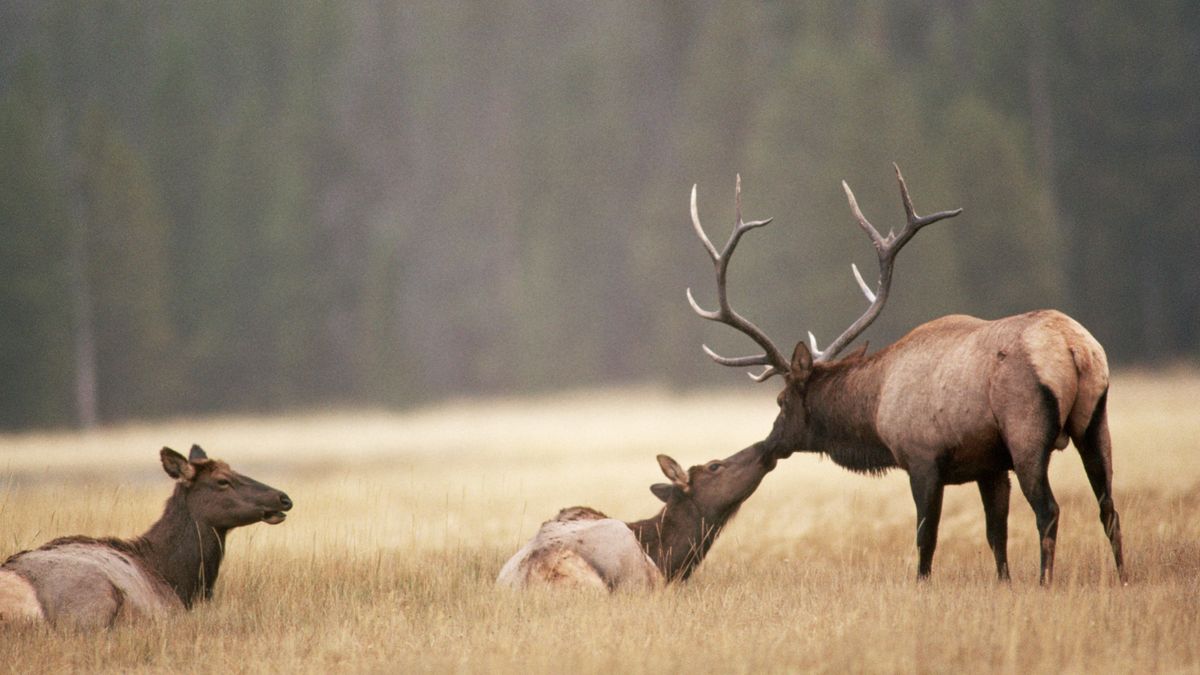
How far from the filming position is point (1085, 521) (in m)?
11.1

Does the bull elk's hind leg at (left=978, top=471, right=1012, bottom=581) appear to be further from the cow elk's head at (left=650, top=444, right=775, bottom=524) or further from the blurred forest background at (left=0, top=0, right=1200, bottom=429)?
the blurred forest background at (left=0, top=0, right=1200, bottom=429)

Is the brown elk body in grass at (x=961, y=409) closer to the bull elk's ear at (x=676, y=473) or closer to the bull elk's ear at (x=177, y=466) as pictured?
the bull elk's ear at (x=676, y=473)

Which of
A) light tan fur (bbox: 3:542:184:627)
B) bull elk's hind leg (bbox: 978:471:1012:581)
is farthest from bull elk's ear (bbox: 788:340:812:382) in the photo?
light tan fur (bbox: 3:542:184:627)

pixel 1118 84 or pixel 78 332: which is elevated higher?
pixel 1118 84

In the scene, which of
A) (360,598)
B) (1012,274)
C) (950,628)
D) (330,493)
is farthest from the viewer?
(1012,274)

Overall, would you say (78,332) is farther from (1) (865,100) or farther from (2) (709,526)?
(2) (709,526)

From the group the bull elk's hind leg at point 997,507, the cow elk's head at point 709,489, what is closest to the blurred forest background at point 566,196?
the cow elk's head at point 709,489

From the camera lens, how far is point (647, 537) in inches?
352

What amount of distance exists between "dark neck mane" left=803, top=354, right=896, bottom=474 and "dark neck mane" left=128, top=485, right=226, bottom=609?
3.77 metres

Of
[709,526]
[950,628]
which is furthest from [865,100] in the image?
[950,628]

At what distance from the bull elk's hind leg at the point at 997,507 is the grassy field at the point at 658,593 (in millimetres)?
295

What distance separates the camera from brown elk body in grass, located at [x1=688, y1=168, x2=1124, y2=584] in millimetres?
7590

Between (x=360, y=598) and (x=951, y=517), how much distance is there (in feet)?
17.0

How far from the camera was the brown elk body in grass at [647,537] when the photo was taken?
811cm
